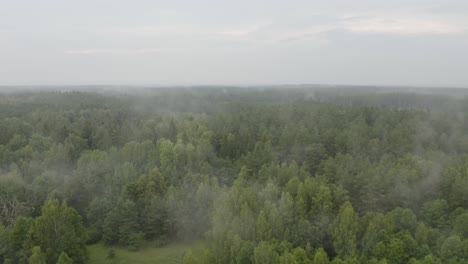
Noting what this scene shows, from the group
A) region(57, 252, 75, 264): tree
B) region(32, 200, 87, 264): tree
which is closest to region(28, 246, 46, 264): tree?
region(57, 252, 75, 264): tree

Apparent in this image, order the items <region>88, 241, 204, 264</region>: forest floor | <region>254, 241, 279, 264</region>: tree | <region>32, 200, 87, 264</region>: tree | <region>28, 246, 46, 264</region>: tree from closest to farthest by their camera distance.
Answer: <region>254, 241, 279, 264</region>: tree → <region>28, 246, 46, 264</region>: tree → <region>32, 200, 87, 264</region>: tree → <region>88, 241, 204, 264</region>: forest floor

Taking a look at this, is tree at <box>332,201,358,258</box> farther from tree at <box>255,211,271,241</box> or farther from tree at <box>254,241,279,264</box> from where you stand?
tree at <box>254,241,279,264</box>

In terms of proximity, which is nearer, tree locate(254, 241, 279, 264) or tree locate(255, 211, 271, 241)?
tree locate(254, 241, 279, 264)

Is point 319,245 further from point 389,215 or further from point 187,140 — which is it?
point 187,140

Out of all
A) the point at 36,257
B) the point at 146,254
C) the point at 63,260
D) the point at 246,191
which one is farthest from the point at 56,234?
the point at 246,191

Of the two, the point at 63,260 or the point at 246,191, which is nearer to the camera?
the point at 63,260

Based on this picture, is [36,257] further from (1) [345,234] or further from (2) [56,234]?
(1) [345,234]

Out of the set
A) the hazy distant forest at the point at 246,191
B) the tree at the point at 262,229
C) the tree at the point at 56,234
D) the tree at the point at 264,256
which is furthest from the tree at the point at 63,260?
the tree at the point at 262,229
